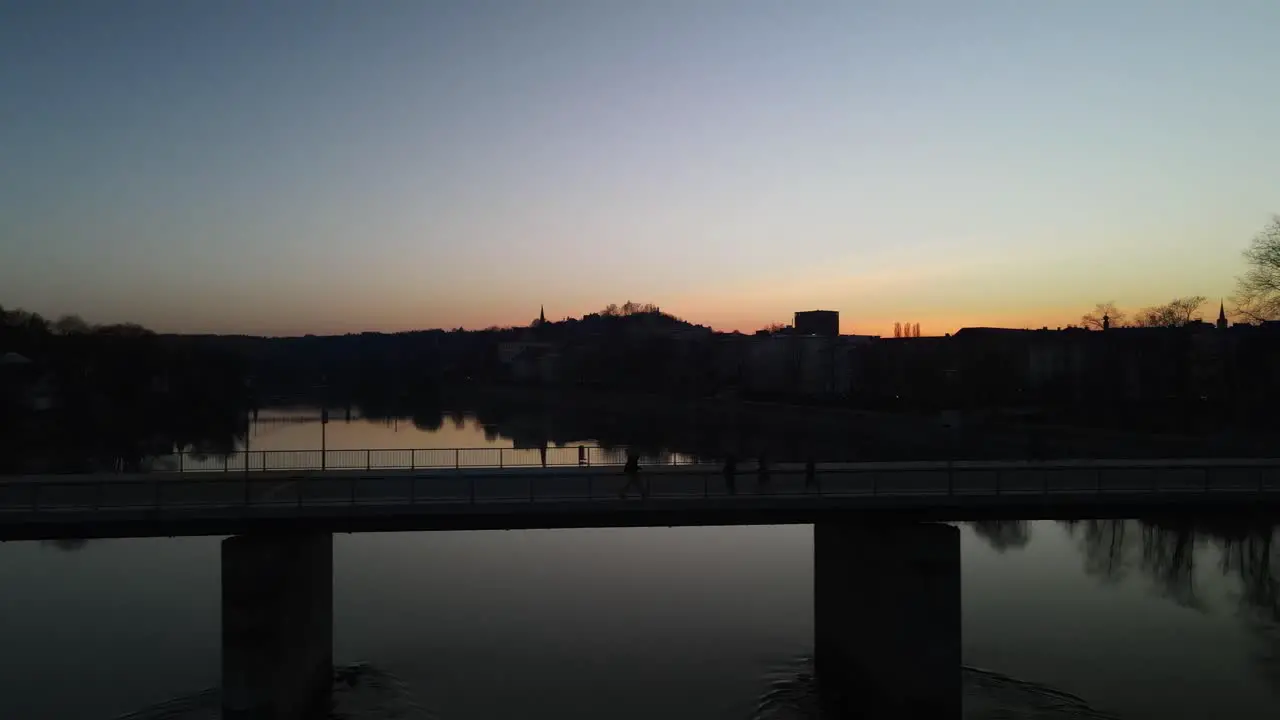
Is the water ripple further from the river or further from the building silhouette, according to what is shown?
the building silhouette

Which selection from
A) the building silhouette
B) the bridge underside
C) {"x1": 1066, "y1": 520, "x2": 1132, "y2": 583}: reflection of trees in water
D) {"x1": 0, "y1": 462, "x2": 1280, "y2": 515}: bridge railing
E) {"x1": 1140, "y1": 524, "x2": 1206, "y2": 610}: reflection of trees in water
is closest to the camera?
the bridge underside

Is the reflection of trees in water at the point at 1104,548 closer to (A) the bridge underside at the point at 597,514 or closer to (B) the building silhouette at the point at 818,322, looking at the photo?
(A) the bridge underside at the point at 597,514

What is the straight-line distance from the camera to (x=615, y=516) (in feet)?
63.4

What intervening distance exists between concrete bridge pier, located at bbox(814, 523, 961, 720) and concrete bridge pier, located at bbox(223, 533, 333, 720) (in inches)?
474

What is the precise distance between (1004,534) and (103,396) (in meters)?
71.1

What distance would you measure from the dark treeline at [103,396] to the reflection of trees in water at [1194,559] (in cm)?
5390

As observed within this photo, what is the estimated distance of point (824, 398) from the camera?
85.4m

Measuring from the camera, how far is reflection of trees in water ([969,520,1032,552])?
1453 inches

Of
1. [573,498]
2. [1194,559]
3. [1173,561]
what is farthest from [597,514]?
[1194,559]

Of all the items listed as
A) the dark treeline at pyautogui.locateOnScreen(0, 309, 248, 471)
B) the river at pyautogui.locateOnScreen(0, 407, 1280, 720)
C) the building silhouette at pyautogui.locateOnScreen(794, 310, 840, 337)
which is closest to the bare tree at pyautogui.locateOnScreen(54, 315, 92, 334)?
the dark treeline at pyautogui.locateOnScreen(0, 309, 248, 471)

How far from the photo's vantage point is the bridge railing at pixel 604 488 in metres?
19.0

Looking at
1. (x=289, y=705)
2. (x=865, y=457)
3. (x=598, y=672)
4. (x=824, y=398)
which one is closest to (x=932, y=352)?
(x=824, y=398)

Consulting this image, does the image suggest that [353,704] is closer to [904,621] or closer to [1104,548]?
[904,621]

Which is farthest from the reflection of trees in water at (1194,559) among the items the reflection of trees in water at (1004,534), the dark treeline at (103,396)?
the dark treeline at (103,396)
